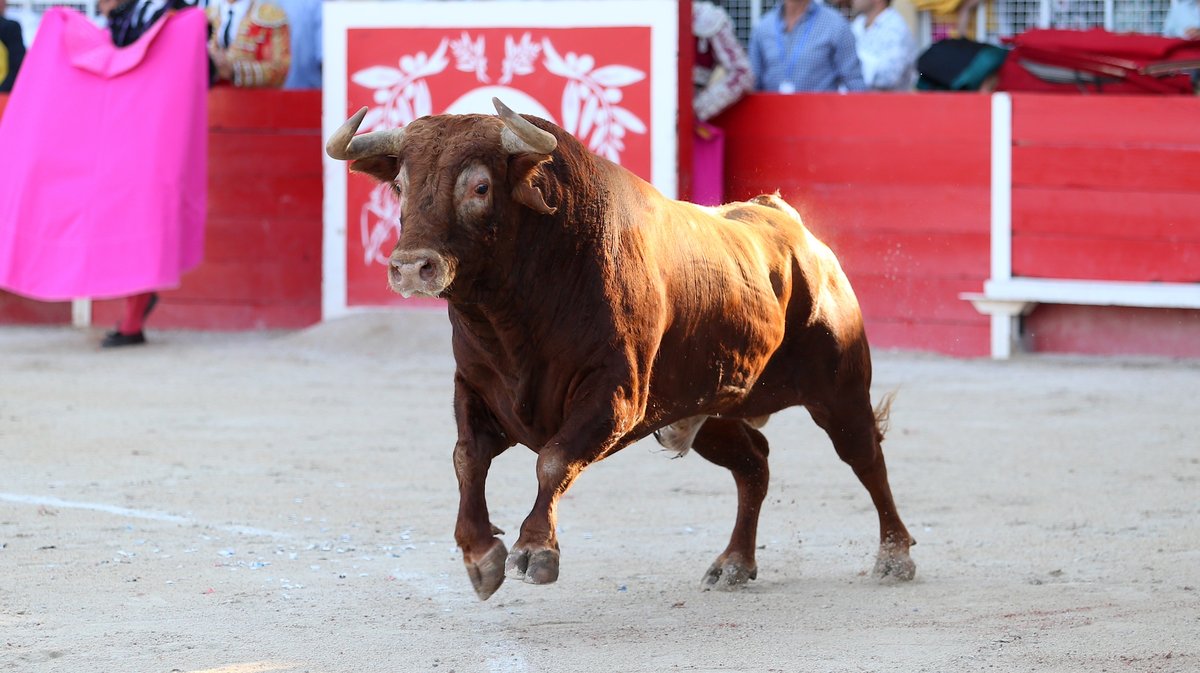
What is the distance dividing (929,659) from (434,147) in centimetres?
141

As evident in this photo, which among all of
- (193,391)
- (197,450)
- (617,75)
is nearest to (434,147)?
(197,450)

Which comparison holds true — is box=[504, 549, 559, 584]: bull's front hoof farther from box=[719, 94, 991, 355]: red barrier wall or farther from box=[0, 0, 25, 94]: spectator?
box=[0, 0, 25, 94]: spectator

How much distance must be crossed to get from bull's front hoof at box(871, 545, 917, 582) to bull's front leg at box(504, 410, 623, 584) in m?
1.07

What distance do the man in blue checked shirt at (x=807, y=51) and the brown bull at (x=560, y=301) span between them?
5.00 metres

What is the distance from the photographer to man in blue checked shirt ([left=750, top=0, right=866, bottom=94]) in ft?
30.0

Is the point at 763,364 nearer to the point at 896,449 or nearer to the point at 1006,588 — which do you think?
the point at 1006,588

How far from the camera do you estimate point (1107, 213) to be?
8.57m

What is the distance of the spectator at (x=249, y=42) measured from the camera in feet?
31.3

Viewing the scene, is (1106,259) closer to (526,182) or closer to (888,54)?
(888,54)

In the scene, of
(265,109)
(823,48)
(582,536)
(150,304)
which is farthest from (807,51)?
(582,536)

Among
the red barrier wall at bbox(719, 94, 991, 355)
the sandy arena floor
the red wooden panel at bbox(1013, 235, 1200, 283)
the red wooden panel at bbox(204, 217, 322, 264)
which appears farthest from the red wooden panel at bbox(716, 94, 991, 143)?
the red wooden panel at bbox(204, 217, 322, 264)

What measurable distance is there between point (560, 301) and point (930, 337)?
548cm

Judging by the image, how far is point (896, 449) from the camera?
21.5 ft

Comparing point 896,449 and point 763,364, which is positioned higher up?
point 763,364
